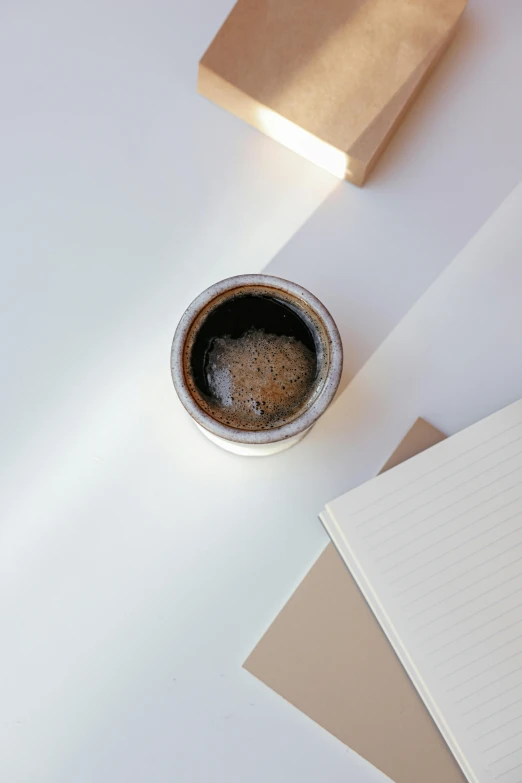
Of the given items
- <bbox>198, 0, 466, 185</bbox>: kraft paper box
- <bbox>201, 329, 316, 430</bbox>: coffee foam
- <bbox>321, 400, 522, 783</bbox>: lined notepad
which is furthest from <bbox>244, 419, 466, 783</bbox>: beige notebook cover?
<bbox>198, 0, 466, 185</bbox>: kraft paper box

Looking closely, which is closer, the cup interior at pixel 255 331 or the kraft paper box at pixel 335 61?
the cup interior at pixel 255 331

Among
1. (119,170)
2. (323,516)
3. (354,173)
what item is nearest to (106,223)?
(119,170)

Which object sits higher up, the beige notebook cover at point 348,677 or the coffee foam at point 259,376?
the coffee foam at point 259,376

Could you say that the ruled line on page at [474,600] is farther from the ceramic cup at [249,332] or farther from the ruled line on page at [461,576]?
the ceramic cup at [249,332]

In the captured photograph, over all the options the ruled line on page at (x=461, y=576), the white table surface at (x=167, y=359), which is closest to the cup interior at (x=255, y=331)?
the white table surface at (x=167, y=359)

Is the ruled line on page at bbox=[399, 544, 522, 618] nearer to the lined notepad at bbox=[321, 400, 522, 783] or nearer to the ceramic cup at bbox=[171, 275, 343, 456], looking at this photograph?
the lined notepad at bbox=[321, 400, 522, 783]

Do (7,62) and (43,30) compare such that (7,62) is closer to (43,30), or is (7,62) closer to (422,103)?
(43,30)
